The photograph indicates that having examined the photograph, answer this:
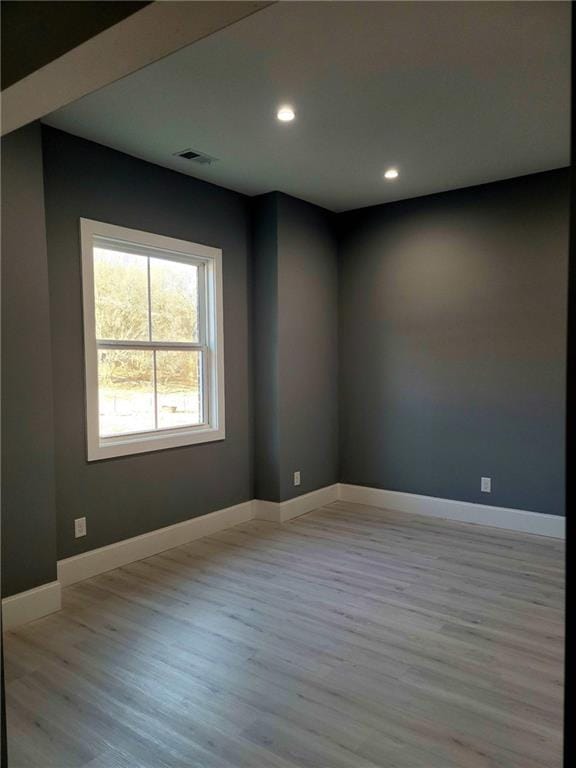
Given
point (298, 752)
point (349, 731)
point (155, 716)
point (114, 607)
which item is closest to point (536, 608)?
point (349, 731)

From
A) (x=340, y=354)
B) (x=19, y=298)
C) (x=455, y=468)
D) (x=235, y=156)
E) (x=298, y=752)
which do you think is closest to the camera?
Answer: (x=298, y=752)

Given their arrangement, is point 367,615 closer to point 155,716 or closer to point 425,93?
point 155,716

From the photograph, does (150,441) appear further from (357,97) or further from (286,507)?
(357,97)

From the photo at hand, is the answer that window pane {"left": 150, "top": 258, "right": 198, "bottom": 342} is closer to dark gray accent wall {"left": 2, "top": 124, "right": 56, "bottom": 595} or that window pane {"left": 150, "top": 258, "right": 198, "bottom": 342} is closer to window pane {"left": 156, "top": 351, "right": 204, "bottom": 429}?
window pane {"left": 156, "top": 351, "right": 204, "bottom": 429}

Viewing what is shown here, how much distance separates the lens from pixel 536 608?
2.93 metres

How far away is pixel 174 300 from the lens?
4.05m

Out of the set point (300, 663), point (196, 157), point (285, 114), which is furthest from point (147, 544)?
point (285, 114)

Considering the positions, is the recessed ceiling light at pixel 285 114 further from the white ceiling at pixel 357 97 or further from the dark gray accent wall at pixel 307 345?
the dark gray accent wall at pixel 307 345

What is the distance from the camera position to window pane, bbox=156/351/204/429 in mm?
3963

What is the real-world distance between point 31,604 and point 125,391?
1.45 meters

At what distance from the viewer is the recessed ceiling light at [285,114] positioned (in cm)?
291

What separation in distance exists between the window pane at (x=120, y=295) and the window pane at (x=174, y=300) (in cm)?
9

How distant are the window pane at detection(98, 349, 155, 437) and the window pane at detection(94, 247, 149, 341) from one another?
14 cm

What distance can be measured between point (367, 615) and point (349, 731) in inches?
37.0
